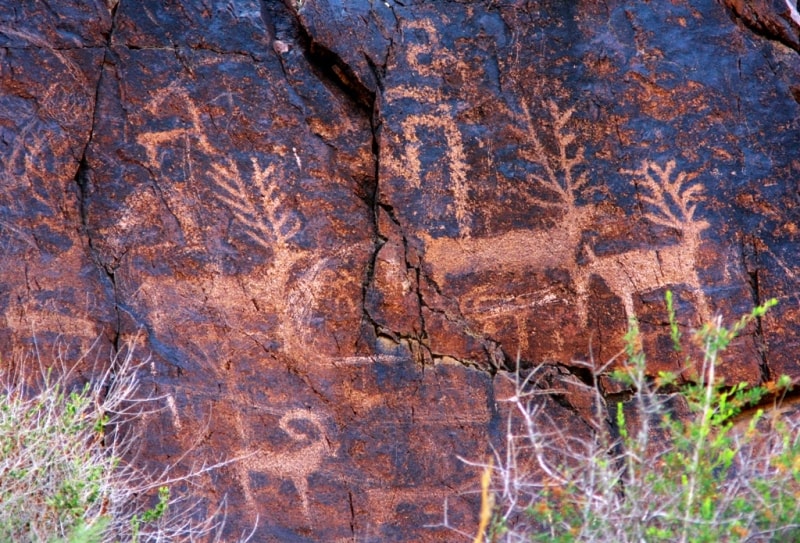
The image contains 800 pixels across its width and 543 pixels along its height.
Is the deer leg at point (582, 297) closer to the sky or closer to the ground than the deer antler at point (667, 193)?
closer to the ground

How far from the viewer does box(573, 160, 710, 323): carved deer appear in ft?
10.1

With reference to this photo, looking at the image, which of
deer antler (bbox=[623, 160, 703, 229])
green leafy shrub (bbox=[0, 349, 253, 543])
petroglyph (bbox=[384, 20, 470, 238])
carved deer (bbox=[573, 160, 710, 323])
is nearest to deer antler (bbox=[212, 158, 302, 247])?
petroglyph (bbox=[384, 20, 470, 238])

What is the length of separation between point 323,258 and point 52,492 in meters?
1.10

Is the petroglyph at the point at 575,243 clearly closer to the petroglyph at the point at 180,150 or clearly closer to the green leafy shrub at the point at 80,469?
the petroglyph at the point at 180,150

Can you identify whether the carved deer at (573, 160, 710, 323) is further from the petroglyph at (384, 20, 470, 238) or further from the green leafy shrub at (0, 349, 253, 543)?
the green leafy shrub at (0, 349, 253, 543)

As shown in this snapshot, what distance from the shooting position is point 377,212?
3197 millimetres

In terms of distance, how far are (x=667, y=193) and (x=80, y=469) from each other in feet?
6.56

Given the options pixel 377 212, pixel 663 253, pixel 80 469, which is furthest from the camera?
pixel 377 212

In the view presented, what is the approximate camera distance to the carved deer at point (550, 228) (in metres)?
3.11

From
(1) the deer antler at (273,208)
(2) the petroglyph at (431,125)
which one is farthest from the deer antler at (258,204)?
(2) the petroglyph at (431,125)

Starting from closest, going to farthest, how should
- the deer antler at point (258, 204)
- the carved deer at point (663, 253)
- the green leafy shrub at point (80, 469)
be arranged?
the green leafy shrub at point (80, 469) → the carved deer at point (663, 253) → the deer antler at point (258, 204)

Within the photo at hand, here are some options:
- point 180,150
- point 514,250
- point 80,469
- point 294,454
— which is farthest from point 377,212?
point 80,469

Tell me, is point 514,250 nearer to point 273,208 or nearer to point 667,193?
point 667,193

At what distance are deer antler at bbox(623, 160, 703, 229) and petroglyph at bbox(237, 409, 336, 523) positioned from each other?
1.30 metres
